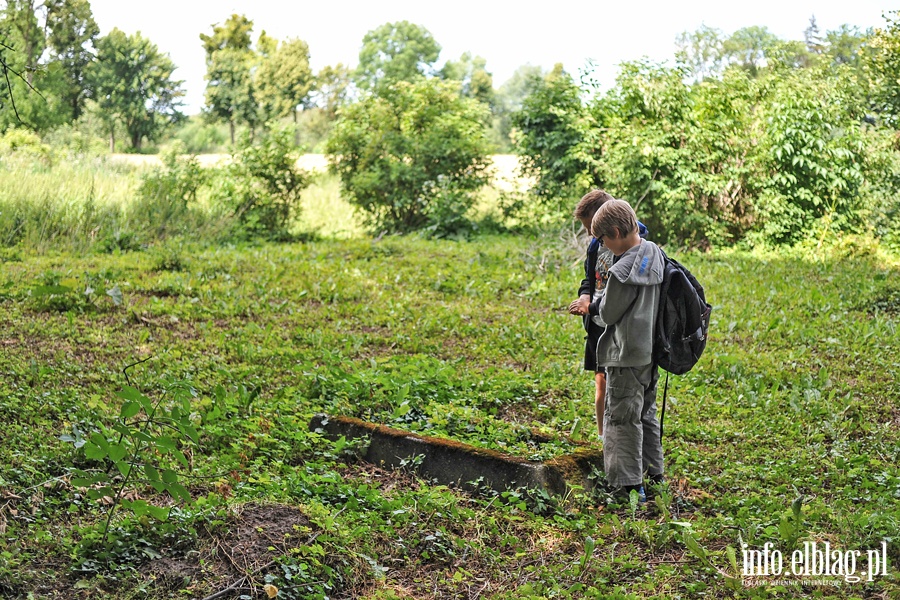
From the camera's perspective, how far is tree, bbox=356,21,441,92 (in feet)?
221

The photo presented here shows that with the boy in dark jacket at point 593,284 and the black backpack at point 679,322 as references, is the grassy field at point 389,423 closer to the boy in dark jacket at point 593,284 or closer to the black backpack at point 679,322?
the boy in dark jacket at point 593,284

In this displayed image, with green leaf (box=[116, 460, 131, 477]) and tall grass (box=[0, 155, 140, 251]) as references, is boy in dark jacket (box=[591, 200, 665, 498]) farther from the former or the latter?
tall grass (box=[0, 155, 140, 251])

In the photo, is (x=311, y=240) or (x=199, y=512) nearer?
(x=199, y=512)

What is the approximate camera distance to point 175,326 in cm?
748

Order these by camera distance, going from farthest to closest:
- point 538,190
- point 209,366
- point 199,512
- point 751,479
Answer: point 538,190, point 209,366, point 751,479, point 199,512

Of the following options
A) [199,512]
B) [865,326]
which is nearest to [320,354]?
[199,512]

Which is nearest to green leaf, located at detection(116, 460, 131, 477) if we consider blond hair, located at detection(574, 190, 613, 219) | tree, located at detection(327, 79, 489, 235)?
blond hair, located at detection(574, 190, 613, 219)

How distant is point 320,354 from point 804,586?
451 centimetres

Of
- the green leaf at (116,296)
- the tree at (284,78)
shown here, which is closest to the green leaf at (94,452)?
the green leaf at (116,296)

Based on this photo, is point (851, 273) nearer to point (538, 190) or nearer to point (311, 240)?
point (538, 190)

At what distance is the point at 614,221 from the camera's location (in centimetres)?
412

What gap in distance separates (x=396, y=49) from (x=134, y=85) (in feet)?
102

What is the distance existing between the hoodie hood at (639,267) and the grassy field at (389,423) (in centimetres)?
120

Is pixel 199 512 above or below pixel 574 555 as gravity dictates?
above
